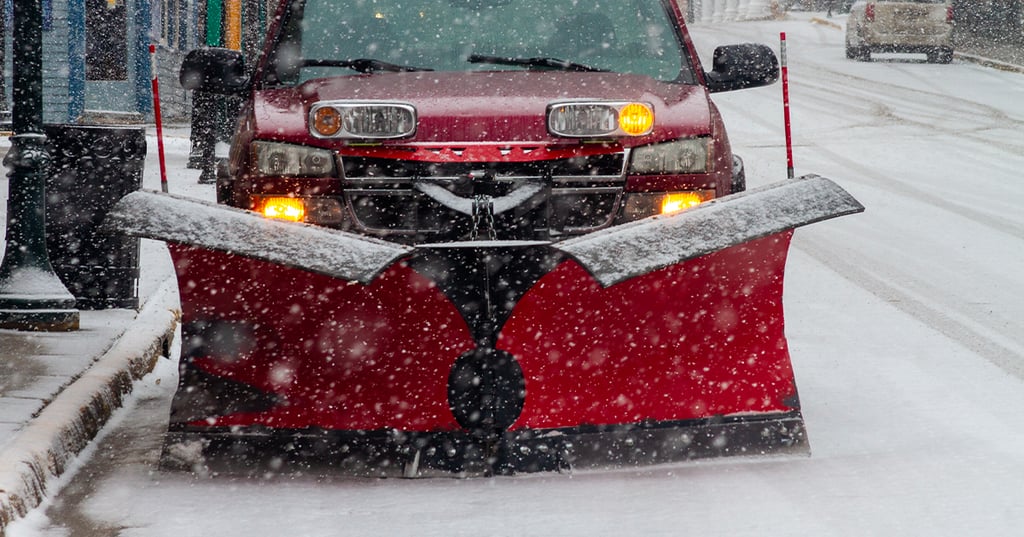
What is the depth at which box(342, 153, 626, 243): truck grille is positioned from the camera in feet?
15.0

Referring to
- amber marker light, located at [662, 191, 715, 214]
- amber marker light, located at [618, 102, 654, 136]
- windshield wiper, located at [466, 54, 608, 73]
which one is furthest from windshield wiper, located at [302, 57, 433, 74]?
amber marker light, located at [662, 191, 715, 214]

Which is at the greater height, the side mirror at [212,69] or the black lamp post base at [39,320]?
the side mirror at [212,69]

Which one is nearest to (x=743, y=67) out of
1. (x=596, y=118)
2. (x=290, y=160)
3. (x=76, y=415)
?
(x=596, y=118)

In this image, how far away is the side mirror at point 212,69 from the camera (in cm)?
561

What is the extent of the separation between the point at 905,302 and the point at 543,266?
4228mm

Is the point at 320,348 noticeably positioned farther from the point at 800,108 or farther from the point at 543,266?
the point at 800,108

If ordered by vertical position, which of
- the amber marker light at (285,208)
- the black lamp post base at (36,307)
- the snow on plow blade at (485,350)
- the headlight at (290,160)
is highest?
the headlight at (290,160)

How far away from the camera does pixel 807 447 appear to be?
4.71m

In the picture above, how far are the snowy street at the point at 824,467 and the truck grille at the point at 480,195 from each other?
0.77 meters

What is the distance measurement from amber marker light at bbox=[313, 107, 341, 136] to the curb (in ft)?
4.19

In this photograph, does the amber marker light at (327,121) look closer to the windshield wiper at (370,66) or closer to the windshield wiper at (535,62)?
the windshield wiper at (370,66)

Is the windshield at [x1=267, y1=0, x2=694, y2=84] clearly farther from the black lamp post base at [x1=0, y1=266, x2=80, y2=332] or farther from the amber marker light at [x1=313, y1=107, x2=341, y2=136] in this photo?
the black lamp post base at [x1=0, y1=266, x2=80, y2=332]

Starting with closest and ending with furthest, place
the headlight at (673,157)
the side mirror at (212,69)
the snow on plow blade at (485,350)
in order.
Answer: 1. the snow on plow blade at (485,350)
2. the headlight at (673,157)
3. the side mirror at (212,69)

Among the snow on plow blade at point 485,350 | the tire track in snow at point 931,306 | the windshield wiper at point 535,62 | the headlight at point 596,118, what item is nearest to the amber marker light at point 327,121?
the snow on plow blade at point 485,350
